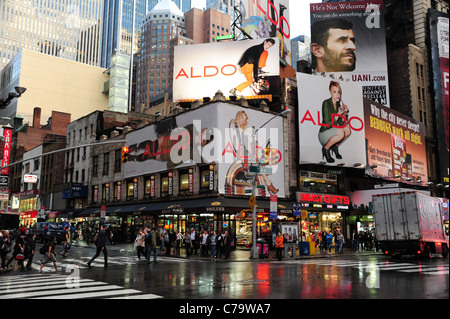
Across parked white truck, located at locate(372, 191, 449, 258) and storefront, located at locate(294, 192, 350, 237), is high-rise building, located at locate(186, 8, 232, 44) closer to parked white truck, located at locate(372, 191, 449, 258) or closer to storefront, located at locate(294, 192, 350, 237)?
storefront, located at locate(294, 192, 350, 237)

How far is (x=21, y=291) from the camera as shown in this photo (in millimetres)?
12297

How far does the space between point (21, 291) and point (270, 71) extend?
33750 mm

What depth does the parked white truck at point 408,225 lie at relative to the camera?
22875 mm

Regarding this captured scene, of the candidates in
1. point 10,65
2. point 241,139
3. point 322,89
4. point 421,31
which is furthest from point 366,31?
point 10,65

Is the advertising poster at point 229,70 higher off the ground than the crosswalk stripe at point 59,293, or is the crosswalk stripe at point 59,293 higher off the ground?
the advertising poster at point 229,70

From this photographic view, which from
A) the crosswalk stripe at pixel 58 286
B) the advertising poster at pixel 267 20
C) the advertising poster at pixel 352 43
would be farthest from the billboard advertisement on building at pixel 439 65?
the crosswalk stripe at pixel 58 286

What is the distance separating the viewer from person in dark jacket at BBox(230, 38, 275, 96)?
137 feet

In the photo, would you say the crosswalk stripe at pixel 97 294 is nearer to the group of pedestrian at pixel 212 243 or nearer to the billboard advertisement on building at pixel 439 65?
the group of pedestrian at pixel 212 243

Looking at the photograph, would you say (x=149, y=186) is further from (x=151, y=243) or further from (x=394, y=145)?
(x=394, y=145)

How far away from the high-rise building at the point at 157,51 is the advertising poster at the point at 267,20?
366 ft

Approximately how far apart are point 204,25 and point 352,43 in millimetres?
133724

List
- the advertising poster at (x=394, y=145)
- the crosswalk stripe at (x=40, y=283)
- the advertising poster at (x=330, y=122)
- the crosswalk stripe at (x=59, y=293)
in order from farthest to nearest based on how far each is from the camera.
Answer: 1. the advertising poster at (x=394, y=145)
2. the advertising poster at (x=330, y=122)
3. the crosswalk stripe at (x=40, y=283)
4. the crosswalk stripe at (x=59, y=293)

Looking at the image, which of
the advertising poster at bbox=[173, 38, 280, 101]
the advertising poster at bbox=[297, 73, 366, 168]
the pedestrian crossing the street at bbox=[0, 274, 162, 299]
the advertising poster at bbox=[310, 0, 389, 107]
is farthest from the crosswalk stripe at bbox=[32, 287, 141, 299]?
the advertising poster at bbox=[310, 0, 389, 107]

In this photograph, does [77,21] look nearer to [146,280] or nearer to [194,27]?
[194,27]
